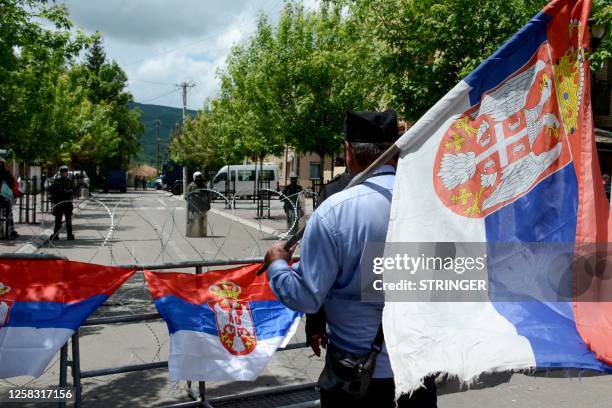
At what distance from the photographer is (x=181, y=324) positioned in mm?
4359

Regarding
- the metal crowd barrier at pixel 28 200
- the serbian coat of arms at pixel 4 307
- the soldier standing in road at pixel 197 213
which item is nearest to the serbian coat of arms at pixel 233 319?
the serbian coat of arms at pixel 4 307

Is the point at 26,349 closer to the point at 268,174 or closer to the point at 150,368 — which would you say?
the point at 150,368

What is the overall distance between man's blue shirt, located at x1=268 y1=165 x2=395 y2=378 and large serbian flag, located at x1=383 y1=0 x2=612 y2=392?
0.33 ft

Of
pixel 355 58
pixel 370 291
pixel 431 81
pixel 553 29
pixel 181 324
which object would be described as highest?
pixel 355 58

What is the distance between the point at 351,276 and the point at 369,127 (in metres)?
0.62

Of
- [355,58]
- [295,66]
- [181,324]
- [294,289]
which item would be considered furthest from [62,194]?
[294,289]

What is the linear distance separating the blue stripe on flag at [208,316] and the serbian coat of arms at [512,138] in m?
2.29

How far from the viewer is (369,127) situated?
2689 mm

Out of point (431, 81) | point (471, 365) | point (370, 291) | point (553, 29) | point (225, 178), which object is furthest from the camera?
point (225, 178)

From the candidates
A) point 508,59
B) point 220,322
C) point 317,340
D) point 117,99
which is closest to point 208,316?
point 220,322

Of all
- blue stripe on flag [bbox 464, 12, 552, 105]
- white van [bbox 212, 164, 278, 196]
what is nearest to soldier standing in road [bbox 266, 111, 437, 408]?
blue stripe on flag [bbox 464, 12, 552, 105]

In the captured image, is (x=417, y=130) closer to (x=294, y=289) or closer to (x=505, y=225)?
(x=505, y=225)

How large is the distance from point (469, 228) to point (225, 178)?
46341 mm

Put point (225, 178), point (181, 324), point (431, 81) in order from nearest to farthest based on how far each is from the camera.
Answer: point (181, 324) < point (431, 81) < point (225, 178)
